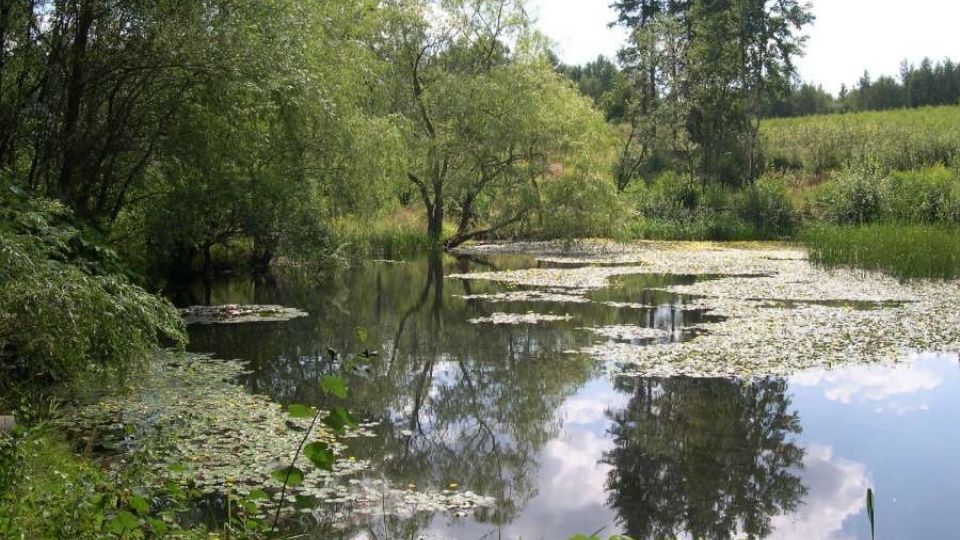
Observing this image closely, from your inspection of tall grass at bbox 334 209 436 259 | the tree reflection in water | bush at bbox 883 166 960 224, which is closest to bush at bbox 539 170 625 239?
tall grass at bbox 334 209 436 259

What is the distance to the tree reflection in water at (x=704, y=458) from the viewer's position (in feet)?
17.9

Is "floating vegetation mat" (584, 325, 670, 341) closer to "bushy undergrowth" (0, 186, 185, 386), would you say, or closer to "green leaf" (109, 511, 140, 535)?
"bushy undergrowth" (0, 186, 185, 386)

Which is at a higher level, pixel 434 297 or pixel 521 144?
pixel 521 144

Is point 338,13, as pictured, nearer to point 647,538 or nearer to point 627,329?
point 627,329

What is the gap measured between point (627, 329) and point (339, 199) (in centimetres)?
647

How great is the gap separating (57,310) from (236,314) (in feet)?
24.7

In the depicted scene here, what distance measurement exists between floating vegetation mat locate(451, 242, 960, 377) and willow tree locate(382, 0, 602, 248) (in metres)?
5.16

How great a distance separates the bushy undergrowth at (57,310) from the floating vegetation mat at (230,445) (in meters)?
0.54

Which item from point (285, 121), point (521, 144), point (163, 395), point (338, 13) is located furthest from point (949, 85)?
point (163, 395)

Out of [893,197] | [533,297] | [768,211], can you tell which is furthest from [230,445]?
[768,211]

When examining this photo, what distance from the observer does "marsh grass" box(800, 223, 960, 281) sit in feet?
54.5

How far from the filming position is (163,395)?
26.0 feet

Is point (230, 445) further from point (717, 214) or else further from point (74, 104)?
point (717, 214)

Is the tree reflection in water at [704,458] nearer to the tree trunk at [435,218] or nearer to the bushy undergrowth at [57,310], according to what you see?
the bushy undergrowth at [57,310]
